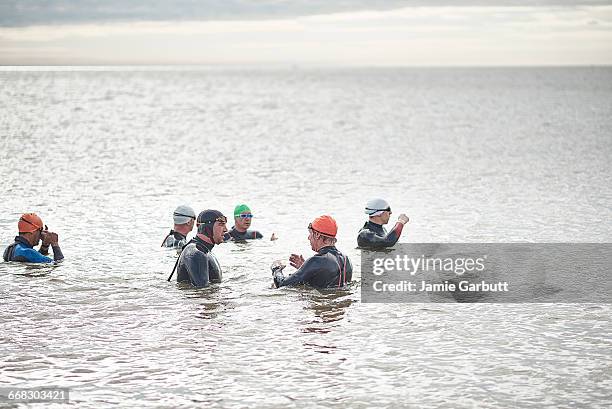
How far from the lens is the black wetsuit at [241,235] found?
19750 mm

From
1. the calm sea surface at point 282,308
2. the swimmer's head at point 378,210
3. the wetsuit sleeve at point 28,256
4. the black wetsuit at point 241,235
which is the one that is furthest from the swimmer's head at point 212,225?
the black wetsuit at point 241,235

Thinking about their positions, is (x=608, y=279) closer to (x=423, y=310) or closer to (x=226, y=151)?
(x=423, y=310)

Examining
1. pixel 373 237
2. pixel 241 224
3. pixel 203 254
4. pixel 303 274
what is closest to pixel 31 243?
pixel 203 254

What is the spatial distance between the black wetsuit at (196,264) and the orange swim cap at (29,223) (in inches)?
128

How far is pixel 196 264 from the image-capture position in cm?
1480

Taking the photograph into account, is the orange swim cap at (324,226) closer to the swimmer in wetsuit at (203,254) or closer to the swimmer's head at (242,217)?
the swimmer in wetsuit at (203,254)

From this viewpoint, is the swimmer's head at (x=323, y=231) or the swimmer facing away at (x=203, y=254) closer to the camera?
the swimmer facing away at (x=203, y=254)

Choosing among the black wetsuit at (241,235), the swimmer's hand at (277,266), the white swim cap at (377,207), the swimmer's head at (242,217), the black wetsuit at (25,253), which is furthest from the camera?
the black wetsuit at (241,235)

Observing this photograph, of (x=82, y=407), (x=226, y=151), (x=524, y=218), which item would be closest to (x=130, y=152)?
(x=226, y=151)

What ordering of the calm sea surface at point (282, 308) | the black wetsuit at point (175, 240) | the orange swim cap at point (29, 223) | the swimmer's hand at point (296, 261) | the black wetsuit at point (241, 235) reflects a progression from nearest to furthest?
the calm sea surface at point (282, 308) < the swimmer's hand at point (296, 261) < the orange swim cap at point (29, 223) < the black wetsuit at point (175, 240) < the black wetsuit at point (241, 235)

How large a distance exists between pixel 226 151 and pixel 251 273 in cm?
3584

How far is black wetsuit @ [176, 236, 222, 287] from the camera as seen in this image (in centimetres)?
1470

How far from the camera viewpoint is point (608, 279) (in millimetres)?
16453

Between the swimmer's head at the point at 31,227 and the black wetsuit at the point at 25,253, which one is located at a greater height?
the swimmer's head at the point at 31,227
